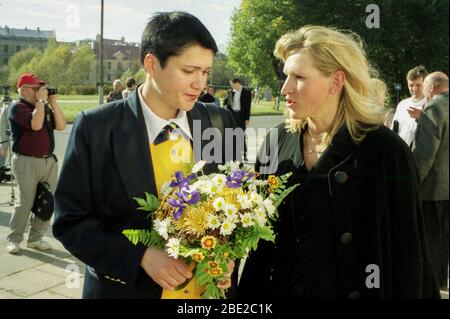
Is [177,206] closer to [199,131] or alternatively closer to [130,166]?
[130,166]

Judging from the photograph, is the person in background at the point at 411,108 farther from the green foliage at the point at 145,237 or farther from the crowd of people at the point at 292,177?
the green foliage at the point at 145,237

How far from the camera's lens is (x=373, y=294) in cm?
188

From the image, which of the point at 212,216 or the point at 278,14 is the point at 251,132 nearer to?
the point at 278,14

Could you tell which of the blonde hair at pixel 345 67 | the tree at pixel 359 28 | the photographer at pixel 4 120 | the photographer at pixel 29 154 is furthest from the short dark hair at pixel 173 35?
the photographer at pixel 4 120

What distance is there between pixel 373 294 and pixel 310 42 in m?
1.03

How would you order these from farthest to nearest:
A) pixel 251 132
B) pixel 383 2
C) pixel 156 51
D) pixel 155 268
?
pixel 383 2
pixel 251 132
pixel 156 51
pixel 155 268

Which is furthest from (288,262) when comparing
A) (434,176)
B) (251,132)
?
(251,132)

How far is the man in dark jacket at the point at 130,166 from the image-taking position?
5.48 feet

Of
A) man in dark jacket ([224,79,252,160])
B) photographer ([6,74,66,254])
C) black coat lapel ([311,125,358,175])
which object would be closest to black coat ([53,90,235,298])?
black coat lapel ([311,125,358,175])

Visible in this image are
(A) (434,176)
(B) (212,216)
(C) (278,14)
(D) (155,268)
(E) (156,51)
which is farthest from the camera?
(C) (278,14)

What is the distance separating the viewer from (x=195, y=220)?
1542mm

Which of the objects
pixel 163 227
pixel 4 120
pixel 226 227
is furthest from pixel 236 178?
pixel 4 120

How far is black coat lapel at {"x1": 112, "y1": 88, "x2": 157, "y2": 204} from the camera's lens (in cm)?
171
